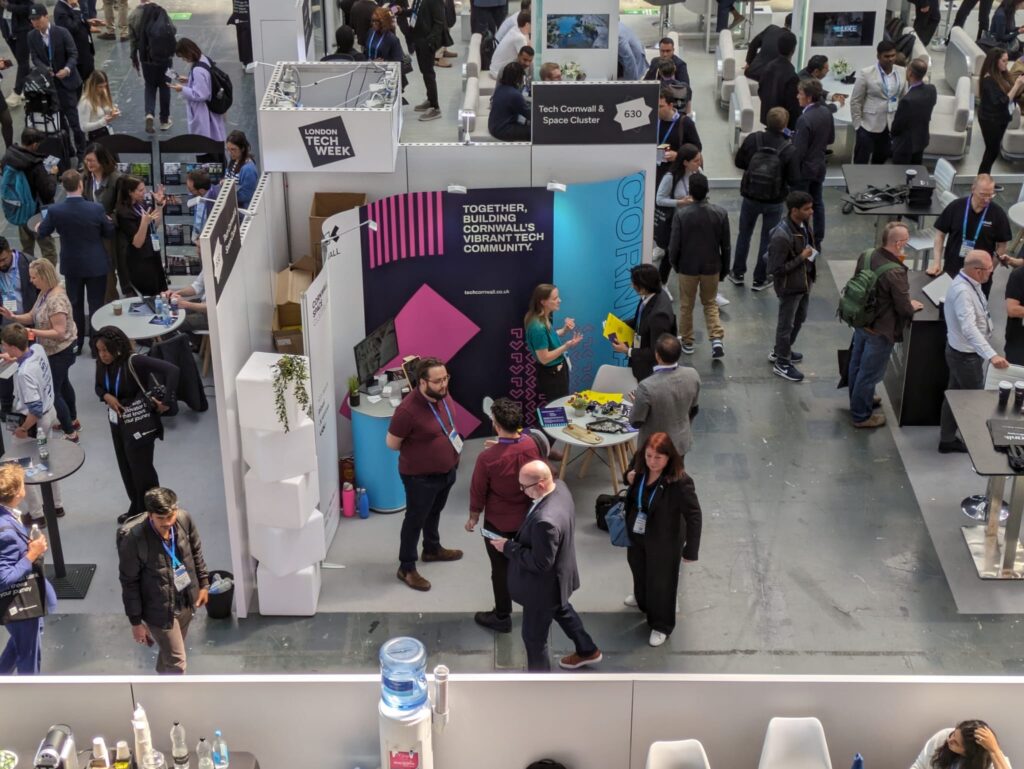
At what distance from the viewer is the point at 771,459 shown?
9.17m

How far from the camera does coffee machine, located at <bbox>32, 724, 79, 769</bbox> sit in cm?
538

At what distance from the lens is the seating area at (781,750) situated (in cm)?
557

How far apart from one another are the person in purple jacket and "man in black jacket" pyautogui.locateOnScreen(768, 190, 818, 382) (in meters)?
5.36

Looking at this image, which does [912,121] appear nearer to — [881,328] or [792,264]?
[792,264]

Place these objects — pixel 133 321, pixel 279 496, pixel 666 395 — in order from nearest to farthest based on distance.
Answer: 1. pixel 279 496
2. pixel 666 395
3. pixel 133 321

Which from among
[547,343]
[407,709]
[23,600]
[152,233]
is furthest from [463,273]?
[407,709]

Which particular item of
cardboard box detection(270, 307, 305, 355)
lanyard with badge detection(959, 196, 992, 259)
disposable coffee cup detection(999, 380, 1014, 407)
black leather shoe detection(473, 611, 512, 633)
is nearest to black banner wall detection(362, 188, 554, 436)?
cardboard box detection(270, 307, 305, 355)

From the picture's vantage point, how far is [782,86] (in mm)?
12656

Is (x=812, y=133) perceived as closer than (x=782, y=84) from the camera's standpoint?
Yes

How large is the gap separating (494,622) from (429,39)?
27.9ft

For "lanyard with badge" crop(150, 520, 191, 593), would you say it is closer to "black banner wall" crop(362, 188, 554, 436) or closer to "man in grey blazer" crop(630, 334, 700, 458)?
"man in grey blazer" crop(630, 334, 700, 458)

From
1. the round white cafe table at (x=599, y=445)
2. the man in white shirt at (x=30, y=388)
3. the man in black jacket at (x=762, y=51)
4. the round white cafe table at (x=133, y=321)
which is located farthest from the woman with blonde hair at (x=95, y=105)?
the man in black jacket at (x=762, y=51)

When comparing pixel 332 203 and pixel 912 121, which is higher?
pixel 912 121

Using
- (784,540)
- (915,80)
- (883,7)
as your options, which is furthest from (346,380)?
(883,7)
